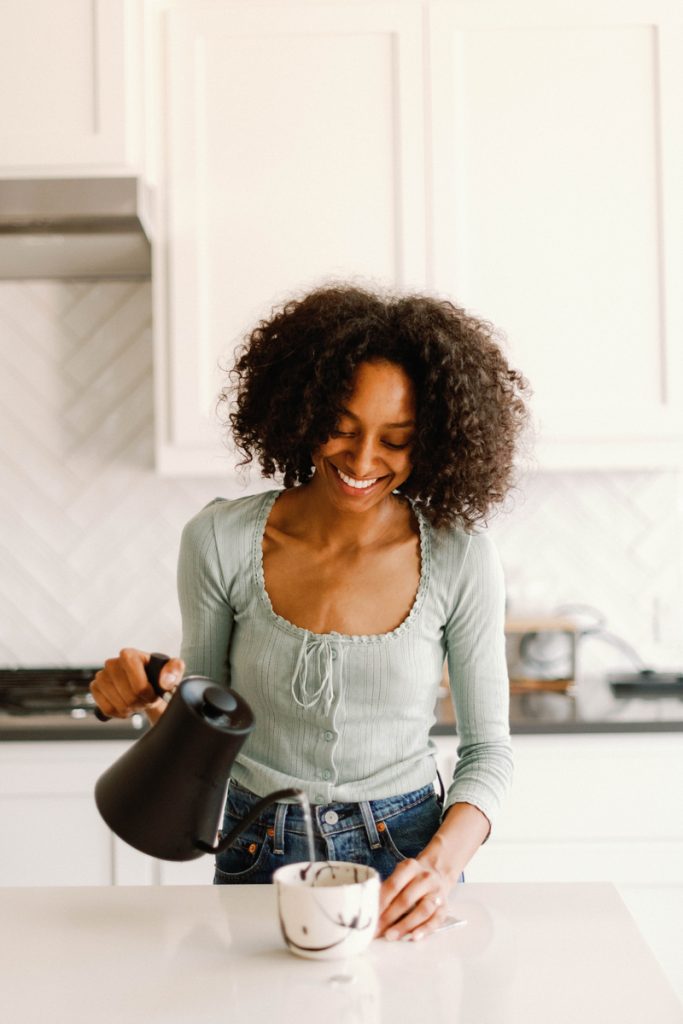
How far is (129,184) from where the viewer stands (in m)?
2.00

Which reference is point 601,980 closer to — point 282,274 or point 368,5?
point 282,274

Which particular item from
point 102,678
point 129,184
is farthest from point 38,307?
point 102,678

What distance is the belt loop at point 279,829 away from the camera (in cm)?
115

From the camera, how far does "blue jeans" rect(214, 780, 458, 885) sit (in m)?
1.16

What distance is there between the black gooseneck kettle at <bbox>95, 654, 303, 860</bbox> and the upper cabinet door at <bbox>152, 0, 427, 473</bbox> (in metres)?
1.38

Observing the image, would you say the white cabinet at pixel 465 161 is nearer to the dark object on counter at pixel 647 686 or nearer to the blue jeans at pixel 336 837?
the dark object on counter at pixel 647 686

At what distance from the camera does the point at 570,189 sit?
213 cm

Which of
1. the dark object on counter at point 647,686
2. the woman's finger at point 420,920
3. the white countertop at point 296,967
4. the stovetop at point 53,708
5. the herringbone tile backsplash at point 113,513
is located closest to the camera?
the white countertop at point 296,967

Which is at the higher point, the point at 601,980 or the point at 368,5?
the point at 368,5

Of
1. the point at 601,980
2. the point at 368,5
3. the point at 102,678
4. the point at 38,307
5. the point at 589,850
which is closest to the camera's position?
the point at 601,980

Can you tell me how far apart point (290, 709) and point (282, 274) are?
1188 millimetres

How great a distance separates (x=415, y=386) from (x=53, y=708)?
124cm

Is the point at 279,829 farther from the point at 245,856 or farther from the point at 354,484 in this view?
the point at 354,484

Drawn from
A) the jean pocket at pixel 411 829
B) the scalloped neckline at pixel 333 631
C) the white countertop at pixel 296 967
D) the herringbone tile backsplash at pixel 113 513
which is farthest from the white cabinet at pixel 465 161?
the white countertop at pixel 296 967
